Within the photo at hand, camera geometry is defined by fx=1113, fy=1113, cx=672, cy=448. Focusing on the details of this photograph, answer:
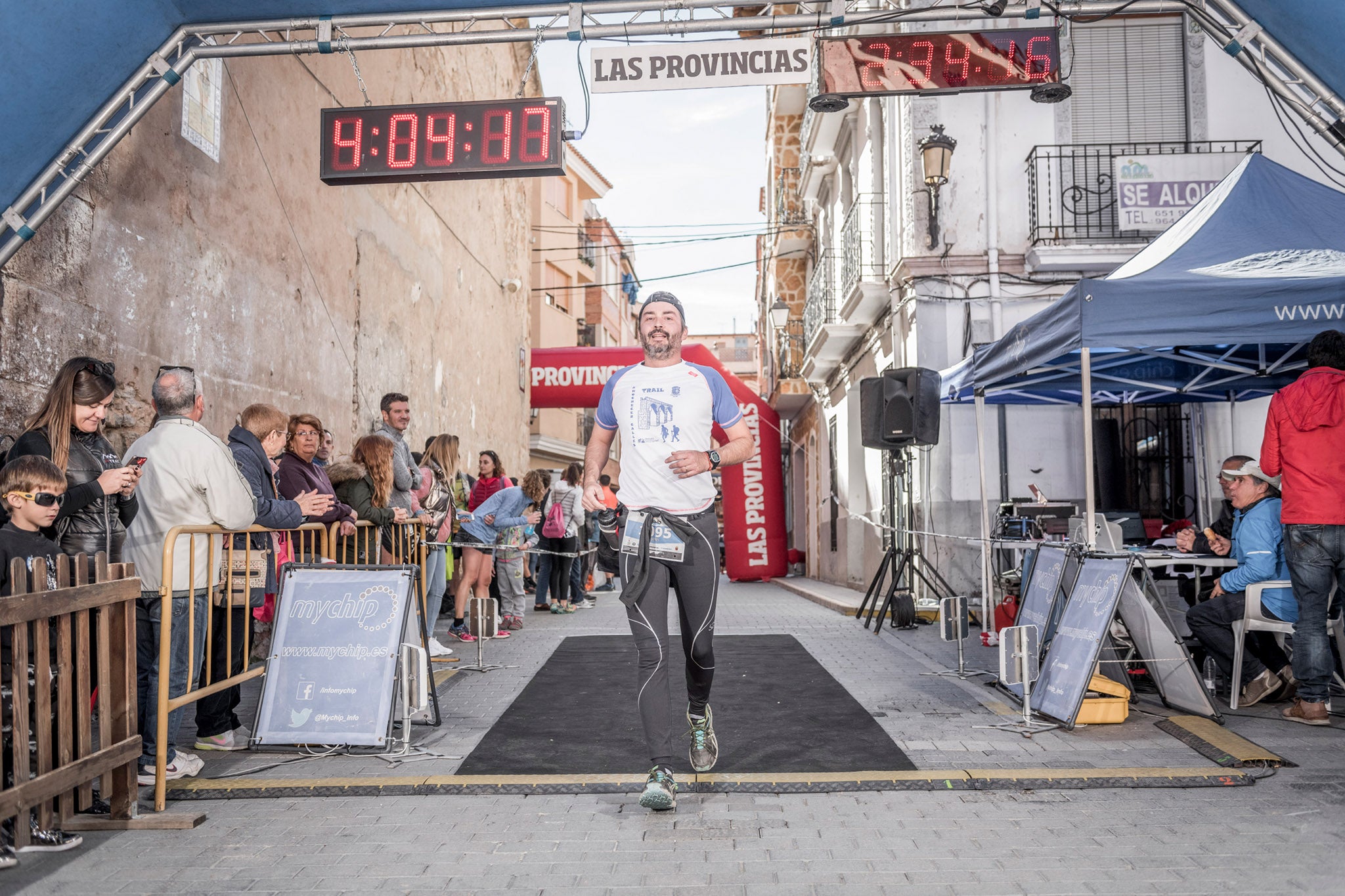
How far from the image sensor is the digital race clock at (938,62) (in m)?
7.74

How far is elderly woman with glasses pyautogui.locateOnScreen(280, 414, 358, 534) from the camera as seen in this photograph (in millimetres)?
7117

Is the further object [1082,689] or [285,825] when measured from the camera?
[1082,689]

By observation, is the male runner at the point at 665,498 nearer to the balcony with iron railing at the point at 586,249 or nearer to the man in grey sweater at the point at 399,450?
the man in grey sweater at the point at 399,450

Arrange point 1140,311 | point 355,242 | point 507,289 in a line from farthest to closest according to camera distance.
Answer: point 507,289 < point 355,242 < point 1140,311

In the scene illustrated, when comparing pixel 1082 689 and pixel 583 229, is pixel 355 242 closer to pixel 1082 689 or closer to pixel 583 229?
pixel 1082 689

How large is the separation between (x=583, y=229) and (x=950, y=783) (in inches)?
1666

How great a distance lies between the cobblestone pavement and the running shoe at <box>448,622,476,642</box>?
5.04 m

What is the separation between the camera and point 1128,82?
13.3m

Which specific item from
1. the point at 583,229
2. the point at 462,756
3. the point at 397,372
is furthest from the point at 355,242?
the point at 583,229

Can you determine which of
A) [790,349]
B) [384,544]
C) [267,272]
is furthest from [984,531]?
[790,349]

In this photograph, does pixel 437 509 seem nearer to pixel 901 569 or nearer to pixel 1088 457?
pixel 901 569

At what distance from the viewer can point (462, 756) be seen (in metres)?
A: 5.41

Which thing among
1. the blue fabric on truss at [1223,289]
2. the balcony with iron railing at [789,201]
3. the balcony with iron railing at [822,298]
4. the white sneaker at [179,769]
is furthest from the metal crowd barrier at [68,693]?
the balcony with iron railing at [789,201]

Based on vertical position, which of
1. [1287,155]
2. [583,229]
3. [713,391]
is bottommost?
[713,391]
